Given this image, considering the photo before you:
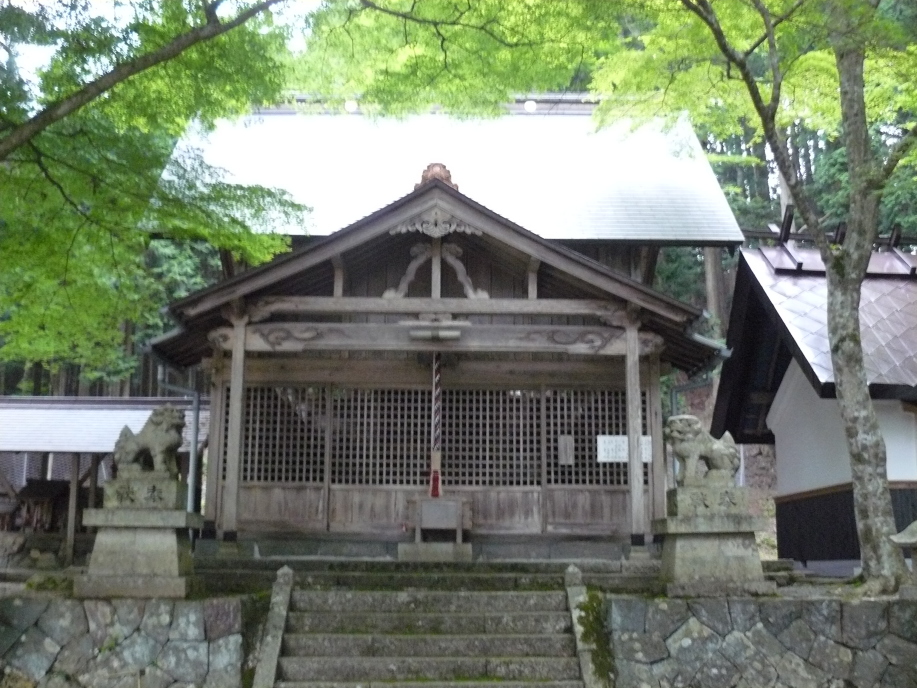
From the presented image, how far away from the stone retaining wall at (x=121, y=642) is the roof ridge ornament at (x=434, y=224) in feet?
17.0

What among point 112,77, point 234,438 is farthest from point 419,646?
point 112,77

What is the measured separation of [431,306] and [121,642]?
17.8ft

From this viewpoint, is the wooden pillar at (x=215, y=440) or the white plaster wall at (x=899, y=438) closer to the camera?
the white plaster wall at (x=899, y=438)

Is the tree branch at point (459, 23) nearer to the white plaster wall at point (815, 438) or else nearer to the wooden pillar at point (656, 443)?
the wooden pillar at point (656, 443)

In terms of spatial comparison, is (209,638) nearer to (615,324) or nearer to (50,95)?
(50,95)

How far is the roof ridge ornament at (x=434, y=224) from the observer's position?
37.7 feet

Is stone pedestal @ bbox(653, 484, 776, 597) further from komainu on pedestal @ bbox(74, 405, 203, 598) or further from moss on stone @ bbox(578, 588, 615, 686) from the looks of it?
komainu on pedestal @ bbox(74, 405, 203, 598)

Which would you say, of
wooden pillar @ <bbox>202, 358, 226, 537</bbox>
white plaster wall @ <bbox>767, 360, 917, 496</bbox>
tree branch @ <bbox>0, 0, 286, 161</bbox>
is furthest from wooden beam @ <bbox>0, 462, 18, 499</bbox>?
white plaster wall @ <bbox>767, 360, 917, 496</bbox>

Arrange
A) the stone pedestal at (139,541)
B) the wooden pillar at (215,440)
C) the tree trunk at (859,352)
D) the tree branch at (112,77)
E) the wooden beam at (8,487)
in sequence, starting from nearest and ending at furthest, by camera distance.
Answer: the tree branch at (112,77), the stone pedestal at (139,541), the tree trunk at (859,352), the wooden pillar at (215,440), the wooden beam at (8,487)

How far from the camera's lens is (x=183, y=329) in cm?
1208

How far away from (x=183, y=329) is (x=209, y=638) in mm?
4861

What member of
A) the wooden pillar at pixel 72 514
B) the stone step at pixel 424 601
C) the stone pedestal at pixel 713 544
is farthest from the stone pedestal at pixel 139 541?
the wooden pillar at pixel 72 514

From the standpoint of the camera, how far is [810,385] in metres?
14.4

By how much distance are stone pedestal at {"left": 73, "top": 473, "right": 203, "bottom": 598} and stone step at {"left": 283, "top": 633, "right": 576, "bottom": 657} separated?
1413 mm
